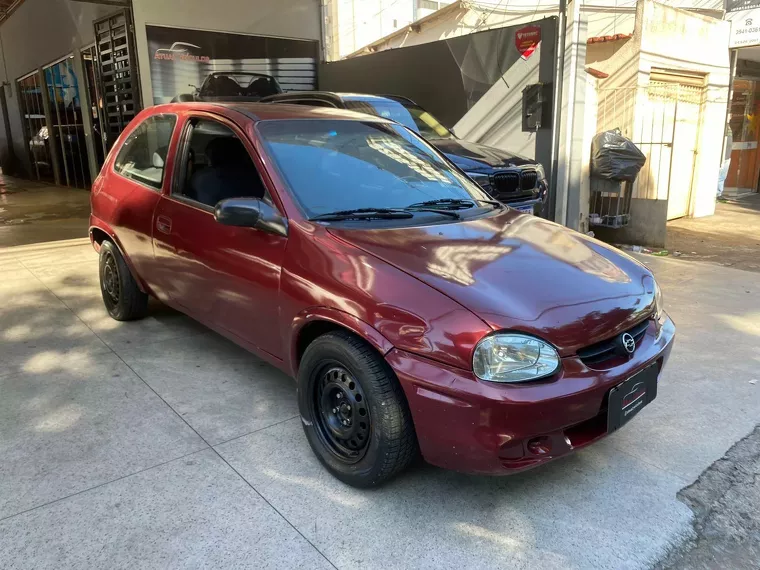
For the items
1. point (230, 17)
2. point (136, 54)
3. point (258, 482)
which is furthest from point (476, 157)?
point (136, 54)

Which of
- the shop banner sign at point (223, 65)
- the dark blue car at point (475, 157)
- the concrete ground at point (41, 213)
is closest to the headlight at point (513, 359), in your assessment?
the dark blue car at point (475, 157)

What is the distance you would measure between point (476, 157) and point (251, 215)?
440 centimetres

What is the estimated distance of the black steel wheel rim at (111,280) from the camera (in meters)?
4.86

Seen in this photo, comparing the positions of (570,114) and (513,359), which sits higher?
(570,114)

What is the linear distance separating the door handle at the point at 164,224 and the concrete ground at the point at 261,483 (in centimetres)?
95

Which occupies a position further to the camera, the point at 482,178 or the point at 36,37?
the point at 36,37

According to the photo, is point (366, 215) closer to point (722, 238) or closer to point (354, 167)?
point (354, 167)

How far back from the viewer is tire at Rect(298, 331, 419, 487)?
2500 millimetres

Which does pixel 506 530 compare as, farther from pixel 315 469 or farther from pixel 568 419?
pixel 315 469

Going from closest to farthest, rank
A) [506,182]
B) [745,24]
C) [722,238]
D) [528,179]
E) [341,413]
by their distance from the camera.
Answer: [341,413], [506,182], [528,179], [722,238], [745,24]

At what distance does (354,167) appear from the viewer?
3.43 meters

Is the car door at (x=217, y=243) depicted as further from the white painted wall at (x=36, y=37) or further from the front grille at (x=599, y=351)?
the white painted wall at (x=36, y=37)

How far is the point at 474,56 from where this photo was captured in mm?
9953

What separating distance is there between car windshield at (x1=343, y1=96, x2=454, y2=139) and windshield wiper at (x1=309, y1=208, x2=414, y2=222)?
432 centimetres
